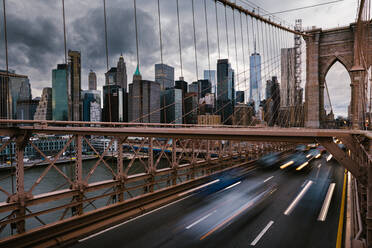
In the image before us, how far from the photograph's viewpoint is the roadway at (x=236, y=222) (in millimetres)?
9961

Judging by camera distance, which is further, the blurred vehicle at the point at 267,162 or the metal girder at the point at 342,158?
the blurred vehicle at the point at 267,162

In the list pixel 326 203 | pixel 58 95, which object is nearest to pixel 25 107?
pixel 58 95

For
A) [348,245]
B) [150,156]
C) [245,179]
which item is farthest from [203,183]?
[348,245]

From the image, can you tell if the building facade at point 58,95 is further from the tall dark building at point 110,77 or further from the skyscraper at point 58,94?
the tall dark building at point 110,77

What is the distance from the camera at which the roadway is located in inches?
392

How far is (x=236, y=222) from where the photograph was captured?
39.5 feet

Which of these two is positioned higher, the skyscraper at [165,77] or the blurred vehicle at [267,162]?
the skyscraper at [165,77]

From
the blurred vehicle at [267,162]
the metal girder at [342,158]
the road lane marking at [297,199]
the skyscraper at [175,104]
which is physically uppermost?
the skyscraper at [175,104]

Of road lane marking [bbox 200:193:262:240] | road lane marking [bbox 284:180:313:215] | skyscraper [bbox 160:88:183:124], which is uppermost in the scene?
skyscraper [bbox 160:88:183:124]

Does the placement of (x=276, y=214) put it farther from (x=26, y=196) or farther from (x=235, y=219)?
(x=26, y=196)

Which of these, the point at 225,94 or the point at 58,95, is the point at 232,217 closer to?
the point at 225,94

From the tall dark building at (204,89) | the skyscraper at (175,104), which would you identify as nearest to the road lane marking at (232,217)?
the skyscraper at (175,104)

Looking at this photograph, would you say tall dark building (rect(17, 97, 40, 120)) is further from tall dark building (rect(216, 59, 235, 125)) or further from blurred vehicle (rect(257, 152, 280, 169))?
blurred vehicle (rect(257, 152, 280, 169))

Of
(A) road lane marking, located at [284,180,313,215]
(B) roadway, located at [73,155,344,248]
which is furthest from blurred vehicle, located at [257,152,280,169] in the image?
(B) roadway, located at [73,155,344,248]
